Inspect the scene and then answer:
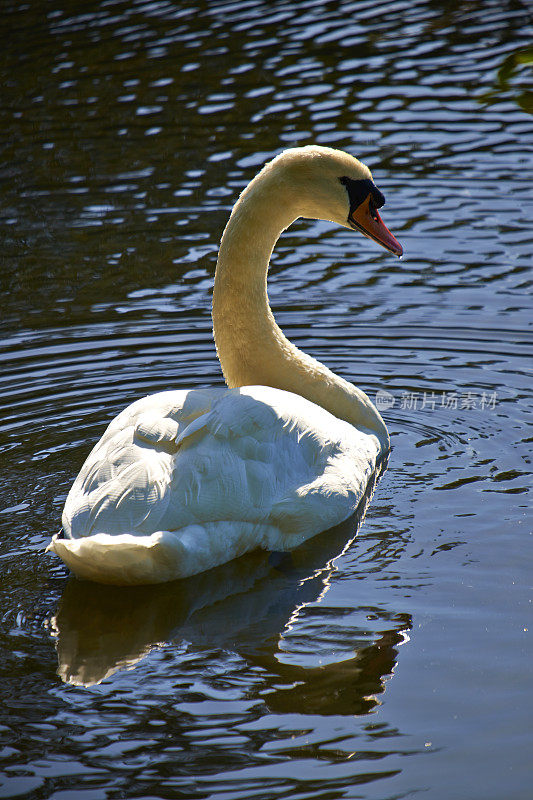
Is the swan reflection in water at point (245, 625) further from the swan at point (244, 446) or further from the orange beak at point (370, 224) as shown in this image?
the orange beak at point (370, 224)

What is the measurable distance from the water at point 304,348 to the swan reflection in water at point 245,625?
0.05ft

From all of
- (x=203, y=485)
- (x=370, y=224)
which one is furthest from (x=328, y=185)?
(x=203, y=485)

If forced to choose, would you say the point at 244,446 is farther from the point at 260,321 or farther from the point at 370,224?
the point at 370,224

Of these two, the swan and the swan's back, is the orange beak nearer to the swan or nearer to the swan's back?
the swan

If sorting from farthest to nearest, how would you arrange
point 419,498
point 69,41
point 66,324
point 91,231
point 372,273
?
1. point 69,41
2. point 91,231
3. point 372,273
4. point 66,324
5. point 419,498

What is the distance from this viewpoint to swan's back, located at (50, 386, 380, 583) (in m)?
5.27

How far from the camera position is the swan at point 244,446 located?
5320 millimetres

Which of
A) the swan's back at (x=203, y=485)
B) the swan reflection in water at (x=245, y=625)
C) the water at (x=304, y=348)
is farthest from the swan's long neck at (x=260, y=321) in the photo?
the swan reflection in water at (x=245, y=625)

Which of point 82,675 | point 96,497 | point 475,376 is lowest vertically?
point 475,376

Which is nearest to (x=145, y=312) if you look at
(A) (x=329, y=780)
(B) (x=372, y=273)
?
(B) (x=372, y=273)

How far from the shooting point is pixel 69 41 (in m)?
17.5

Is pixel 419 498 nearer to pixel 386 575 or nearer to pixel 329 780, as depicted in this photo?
pixel 386 575

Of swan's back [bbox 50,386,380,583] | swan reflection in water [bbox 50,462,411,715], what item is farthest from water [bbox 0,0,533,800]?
swan's back [bbox 50,386,380,583]

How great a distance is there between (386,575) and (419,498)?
3.08 feet
